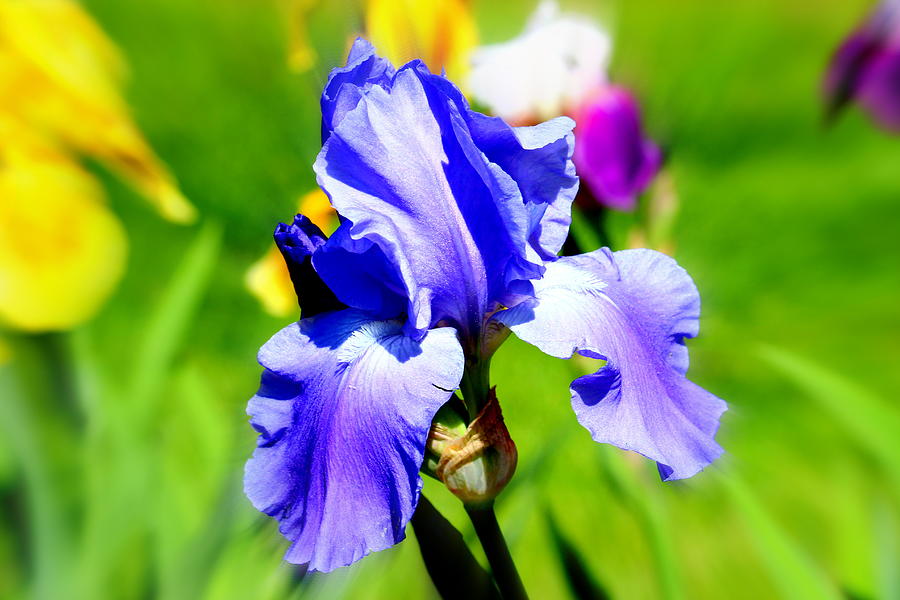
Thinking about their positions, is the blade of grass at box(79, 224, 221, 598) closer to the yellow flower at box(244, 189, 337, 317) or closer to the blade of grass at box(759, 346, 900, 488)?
the yellow flower at box(244, 189, 337, 317)

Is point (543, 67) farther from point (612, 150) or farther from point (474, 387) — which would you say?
point (474, 387)

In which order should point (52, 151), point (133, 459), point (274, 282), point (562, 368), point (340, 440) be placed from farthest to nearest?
point (52, 151) < point (133, 459) < point (274, 282) < point (562, 368) < point (340, 440)

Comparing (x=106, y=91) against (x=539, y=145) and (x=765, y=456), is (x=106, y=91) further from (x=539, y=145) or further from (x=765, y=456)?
(x=765, y=456)

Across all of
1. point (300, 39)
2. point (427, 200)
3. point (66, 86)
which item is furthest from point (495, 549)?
point (66, 86)

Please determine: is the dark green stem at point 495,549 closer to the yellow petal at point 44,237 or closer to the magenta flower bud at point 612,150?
the magenta flower bud at point 612,150

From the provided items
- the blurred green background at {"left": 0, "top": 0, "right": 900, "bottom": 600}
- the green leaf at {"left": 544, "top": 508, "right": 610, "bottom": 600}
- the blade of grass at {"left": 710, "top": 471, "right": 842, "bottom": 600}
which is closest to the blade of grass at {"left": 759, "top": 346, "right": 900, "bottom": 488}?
the blurred green background at {"left": 0, "top": 0, "right": 900, "bottom": 600}

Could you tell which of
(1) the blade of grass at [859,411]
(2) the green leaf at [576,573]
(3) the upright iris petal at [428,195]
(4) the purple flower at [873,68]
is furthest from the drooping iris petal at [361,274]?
(4) the purple flower at [873,68]

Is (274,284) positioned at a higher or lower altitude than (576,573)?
higher
